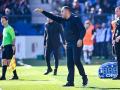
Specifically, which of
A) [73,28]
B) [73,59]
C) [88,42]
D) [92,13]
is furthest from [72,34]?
[92,13]

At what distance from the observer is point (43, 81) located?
1772 centimetres

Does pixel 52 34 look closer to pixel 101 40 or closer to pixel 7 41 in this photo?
pixel 7 41

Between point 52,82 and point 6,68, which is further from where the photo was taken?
point 6,68

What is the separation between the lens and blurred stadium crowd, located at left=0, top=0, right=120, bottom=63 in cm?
3153

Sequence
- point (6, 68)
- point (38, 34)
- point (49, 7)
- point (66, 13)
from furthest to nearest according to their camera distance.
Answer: point (49, 7) → point (38, 34) → point (6, 68) → point (66, 13)

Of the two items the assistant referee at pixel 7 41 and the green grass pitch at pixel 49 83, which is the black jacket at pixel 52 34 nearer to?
the green grass pitch at pixel 49 83

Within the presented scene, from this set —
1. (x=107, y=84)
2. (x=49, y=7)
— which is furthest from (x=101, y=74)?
(x=49, y=7)

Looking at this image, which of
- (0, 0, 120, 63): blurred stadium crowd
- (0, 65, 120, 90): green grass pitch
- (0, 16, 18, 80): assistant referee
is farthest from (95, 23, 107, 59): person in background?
(0, 16, 18, 80): assistant referee

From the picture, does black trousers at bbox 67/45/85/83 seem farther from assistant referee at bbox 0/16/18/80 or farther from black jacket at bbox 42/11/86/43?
assistant referee at bbox 0/16/18/80

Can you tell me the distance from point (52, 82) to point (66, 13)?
→ 8.55ft

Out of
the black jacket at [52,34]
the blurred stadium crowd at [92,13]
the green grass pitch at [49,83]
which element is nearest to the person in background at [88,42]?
the blurred stadium crowd at [92,13]

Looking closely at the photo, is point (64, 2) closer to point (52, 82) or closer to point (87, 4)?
point (87, 4)

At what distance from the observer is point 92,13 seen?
32.8 m

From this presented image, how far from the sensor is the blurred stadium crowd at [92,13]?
31531 millimetres
